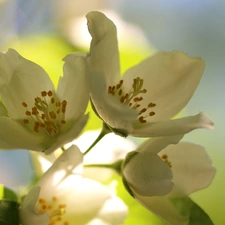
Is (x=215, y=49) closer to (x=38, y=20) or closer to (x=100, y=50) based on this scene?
(x=38, y=20)

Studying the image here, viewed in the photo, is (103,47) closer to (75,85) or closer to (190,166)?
(75,85)

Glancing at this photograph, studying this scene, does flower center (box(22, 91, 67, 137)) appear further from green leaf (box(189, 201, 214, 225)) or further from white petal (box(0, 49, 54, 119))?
green leaf (box(189, 201, 214, 225))

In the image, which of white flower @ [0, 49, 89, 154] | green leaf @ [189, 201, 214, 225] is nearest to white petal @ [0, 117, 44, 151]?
white flower @ [0, 49, 89, 154]

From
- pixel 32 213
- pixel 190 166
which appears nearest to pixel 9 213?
pixel 32 213

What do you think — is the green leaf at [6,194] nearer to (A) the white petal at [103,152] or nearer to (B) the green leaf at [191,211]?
(A) the white petal at [103,152]

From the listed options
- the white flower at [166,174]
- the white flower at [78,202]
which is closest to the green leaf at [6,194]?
the white flower at [78,202]

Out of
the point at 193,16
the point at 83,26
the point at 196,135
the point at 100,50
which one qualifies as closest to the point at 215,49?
the point at 193,16
